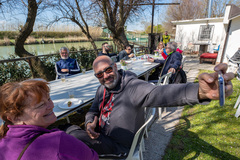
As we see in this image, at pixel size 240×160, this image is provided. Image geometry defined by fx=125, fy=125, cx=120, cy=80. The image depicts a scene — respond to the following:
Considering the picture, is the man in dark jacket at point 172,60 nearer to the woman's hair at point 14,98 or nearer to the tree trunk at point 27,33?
the woman's hair at point 14,98

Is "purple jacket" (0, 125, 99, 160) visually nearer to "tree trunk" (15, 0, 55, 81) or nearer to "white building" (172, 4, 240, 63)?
"tree trunk" (15, 0, 55, 81)

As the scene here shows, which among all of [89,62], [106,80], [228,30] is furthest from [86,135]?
[228,30]

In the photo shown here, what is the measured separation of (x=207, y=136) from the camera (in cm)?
216

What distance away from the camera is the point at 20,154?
666mm

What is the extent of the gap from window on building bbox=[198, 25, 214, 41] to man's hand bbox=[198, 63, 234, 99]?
1304cm

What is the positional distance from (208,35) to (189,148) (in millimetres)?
12299

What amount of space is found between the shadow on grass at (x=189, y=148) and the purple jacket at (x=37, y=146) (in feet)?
5.50

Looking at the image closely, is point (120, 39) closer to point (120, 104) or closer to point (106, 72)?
point (106, 72)

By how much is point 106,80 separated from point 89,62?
6.10 meters

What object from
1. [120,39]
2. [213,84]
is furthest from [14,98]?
[120,39]

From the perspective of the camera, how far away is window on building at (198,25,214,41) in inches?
425

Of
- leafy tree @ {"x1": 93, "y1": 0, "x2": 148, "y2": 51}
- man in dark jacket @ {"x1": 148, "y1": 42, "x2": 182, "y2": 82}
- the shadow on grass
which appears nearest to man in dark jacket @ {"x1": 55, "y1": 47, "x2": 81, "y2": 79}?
man in dark jacket @ {"x1": 148, "y1": 42, "x2": 182, "y2": 82}

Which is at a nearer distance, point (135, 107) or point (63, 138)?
point (63, 138)

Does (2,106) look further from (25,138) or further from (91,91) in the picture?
(91,91)
